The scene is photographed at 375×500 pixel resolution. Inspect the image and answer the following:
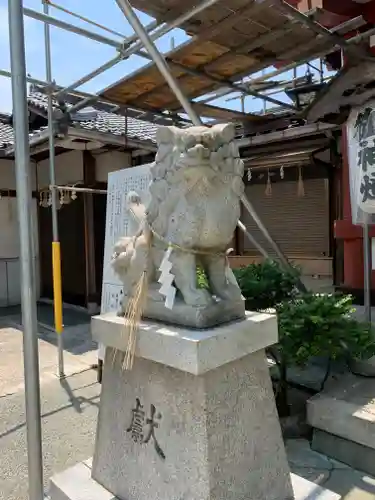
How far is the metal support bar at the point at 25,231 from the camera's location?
73.2 inches

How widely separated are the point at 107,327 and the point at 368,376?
266 cm

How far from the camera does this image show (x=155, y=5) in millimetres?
3410

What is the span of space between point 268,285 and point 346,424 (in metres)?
1.46

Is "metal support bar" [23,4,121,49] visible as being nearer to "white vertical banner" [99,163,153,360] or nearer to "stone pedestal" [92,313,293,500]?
"white vertical banner" [99,163,153,360]

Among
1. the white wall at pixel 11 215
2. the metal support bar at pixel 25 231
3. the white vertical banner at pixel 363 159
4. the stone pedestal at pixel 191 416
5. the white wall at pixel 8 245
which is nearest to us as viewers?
the metal support bar at pixel 25 231

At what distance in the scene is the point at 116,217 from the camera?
463cm

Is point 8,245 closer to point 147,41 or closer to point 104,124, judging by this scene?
point 104,124

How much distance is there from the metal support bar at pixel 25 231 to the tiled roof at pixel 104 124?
4.20 metres

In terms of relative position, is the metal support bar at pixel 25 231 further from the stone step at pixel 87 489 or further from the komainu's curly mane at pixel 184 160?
the komainu's curly mane at pixel 184 160

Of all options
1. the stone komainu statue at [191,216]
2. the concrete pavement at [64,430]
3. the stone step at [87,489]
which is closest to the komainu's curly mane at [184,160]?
the stone komainu statue at [191,216]

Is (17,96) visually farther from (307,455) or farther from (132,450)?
(307,455)

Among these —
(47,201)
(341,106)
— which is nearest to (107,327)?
(341,106)

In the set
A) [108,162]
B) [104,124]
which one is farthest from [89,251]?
[104,124]

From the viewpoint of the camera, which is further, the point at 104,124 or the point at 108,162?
the point at 108,162
